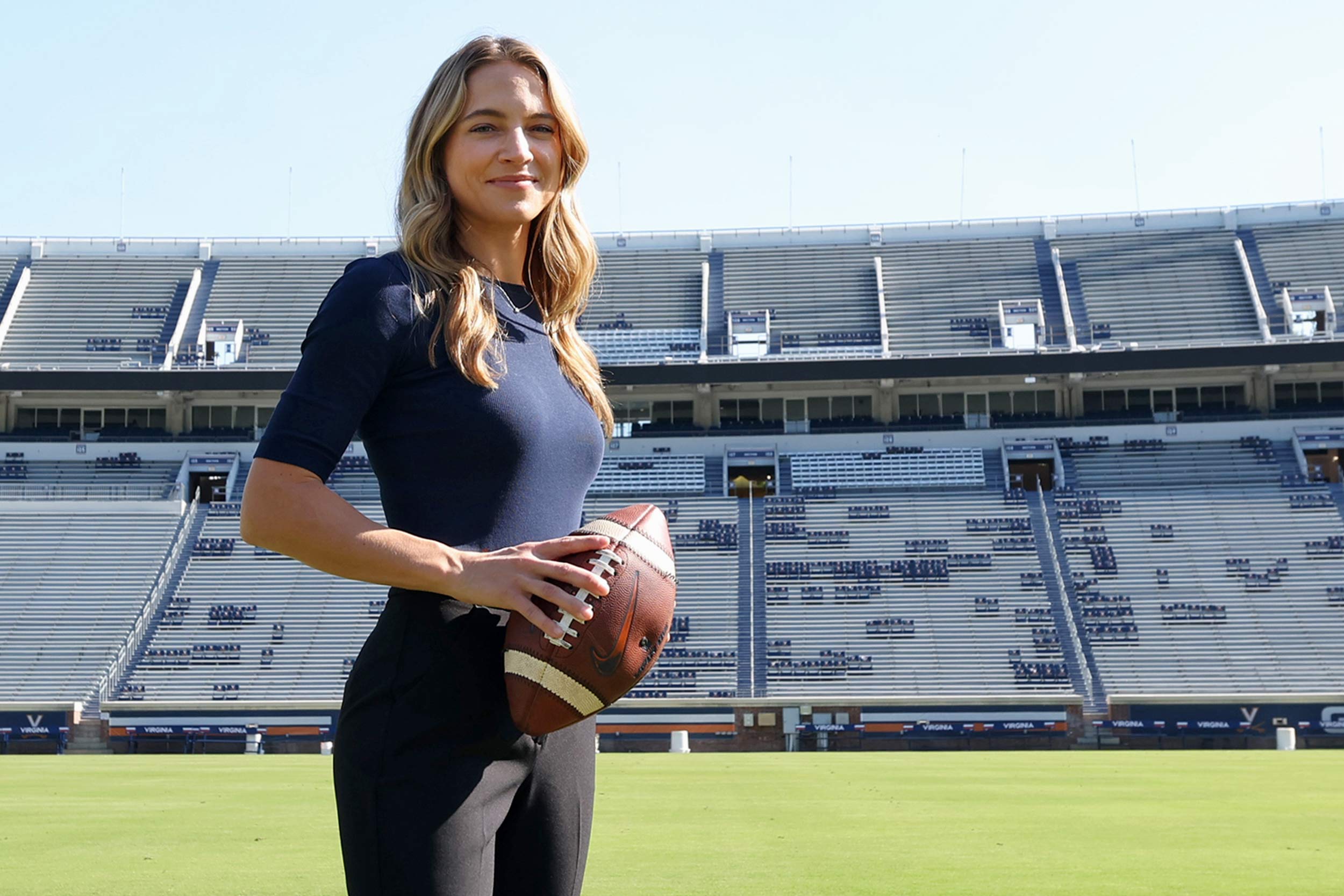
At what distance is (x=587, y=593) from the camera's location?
7.32 ft

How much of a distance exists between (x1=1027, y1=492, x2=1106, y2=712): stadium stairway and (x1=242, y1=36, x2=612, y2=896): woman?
34.3 metres

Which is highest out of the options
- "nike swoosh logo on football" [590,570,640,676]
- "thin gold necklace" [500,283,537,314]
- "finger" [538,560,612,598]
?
"thin gold necklace" [500,283,537,314]

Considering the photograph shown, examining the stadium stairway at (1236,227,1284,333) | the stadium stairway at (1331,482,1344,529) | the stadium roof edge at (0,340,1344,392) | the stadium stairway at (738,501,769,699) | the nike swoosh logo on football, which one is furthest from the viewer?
the stadium stairway at (1236,227,1284,333)

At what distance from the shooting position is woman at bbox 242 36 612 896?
2.16 meters

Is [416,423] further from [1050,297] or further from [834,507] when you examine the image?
[1050,297]

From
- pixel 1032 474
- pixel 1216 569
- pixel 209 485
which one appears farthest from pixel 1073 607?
pixel 209 485

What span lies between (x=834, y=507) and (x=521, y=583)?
4193 centimetres

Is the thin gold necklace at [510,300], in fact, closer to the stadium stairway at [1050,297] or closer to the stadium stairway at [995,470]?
the stadium stairway at [995,470]

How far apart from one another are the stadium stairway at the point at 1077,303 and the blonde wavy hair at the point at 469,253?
151 ft

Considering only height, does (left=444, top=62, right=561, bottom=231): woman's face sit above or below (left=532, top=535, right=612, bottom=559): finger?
above

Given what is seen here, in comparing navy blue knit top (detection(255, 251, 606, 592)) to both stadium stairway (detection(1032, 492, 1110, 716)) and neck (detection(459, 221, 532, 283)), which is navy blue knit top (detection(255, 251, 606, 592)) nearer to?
neck (detection(459, 221, 532, 283))

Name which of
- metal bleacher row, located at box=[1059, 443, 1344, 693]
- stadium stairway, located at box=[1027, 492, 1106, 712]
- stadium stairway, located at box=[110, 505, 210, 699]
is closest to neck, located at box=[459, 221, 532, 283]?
stadium stairway, located at box=[1027, 492, 1106, 712]

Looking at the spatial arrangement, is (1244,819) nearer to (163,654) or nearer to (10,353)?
(163,654)

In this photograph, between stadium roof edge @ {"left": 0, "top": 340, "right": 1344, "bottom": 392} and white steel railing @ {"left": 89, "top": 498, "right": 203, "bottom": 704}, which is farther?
stadium roof edge @ {"left": 0, "top": 340, "right": 1344, "bottom": 392}
